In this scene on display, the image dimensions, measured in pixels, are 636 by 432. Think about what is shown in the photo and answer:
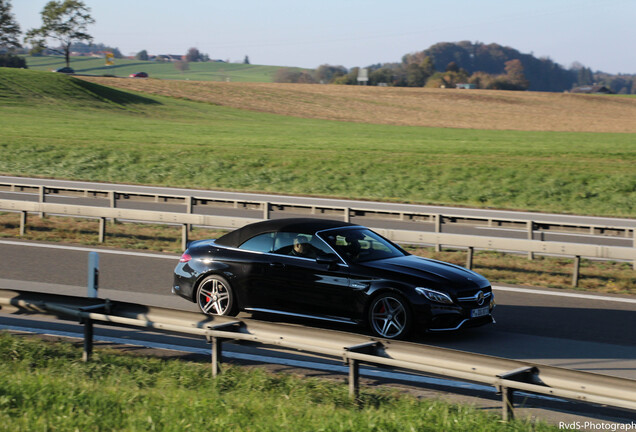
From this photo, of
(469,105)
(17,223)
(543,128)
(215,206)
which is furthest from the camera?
(469,105)

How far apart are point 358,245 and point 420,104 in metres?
68.8

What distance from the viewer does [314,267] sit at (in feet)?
30.6

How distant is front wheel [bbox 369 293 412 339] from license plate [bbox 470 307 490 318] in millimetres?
742

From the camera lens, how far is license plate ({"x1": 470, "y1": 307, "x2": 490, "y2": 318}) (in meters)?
8.86

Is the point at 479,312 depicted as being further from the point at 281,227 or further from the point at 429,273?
the point at 281,227

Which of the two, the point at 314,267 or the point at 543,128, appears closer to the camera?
the point at 314,267

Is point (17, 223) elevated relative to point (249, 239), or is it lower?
lower

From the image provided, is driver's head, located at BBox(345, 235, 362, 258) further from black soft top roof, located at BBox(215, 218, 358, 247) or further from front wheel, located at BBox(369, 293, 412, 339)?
front wheel, located at BBox(369, 293, 412, 339)

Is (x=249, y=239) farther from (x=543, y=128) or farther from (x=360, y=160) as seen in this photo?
(x=543, y=128)

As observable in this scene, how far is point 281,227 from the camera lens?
9.84 meters

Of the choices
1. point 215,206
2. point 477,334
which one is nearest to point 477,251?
point 477,334

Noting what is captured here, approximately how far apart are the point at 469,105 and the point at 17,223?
6139 centimetres

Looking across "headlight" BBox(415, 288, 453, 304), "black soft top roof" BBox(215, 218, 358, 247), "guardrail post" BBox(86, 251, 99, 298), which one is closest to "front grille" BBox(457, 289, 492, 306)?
"headlight" BBox(415, 288, 453, 304)

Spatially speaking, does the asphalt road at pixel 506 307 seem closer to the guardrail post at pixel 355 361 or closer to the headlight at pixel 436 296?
the headlight at pixel 436 296
